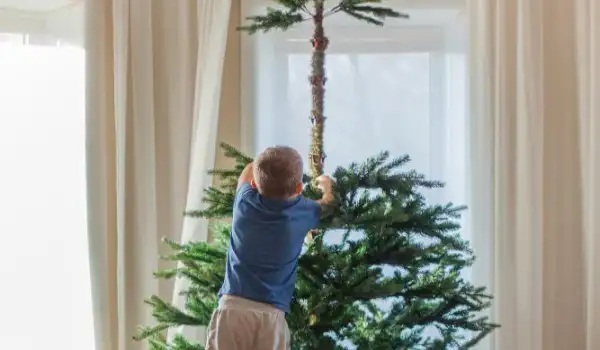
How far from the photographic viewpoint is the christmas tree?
1.72 metres

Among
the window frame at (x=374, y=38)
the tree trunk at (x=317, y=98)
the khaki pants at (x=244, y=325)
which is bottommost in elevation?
the khaki pants at (x=244, y=325)

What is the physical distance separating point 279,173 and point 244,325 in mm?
348

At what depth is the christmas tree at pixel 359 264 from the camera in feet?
5.65

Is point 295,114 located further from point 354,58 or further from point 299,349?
point 299,349

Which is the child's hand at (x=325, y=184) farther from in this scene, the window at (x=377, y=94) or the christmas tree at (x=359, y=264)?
the window at (x=377, y=94)

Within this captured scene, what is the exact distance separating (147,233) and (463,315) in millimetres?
1004

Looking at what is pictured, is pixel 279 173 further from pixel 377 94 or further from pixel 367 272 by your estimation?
pixel 377 94

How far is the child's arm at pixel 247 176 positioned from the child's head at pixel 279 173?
69mm

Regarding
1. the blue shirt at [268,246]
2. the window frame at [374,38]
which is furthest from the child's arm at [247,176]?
the window frame at [374,38]

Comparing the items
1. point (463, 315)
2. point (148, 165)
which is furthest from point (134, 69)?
point (463, 315)

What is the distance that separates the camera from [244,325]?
172 centimetres
